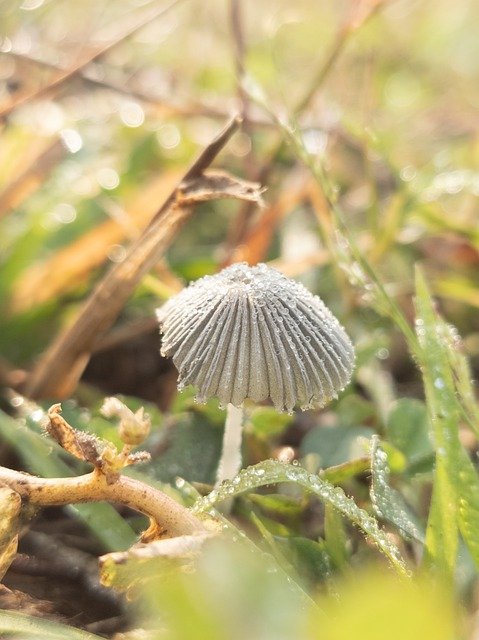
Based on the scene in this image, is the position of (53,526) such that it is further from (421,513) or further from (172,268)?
(172,268)

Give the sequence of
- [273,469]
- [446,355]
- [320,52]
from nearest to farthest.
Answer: [273,469] < [446,355] < [320,52]

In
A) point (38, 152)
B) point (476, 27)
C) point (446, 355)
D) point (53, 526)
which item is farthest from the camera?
point (476, 27)

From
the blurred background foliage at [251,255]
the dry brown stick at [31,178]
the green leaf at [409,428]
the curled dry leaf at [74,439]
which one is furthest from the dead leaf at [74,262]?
the curled dry leaf at [74,439]

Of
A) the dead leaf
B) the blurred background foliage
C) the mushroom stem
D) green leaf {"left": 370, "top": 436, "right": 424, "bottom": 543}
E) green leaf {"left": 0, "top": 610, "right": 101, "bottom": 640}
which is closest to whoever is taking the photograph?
green leaf {"left": 0, "top": 610, "right": 101, "bottom": 640}

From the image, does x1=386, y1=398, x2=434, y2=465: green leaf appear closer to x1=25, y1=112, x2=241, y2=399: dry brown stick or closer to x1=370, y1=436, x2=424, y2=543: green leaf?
x1=370, y1=436, x2=424, y2=543: green leaf

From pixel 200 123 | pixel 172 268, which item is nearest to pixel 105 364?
pixel 172 268

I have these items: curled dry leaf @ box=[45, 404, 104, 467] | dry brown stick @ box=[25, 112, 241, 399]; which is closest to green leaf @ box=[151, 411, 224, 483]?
dry brown stick @ box=[25, 112, 241, 399]
